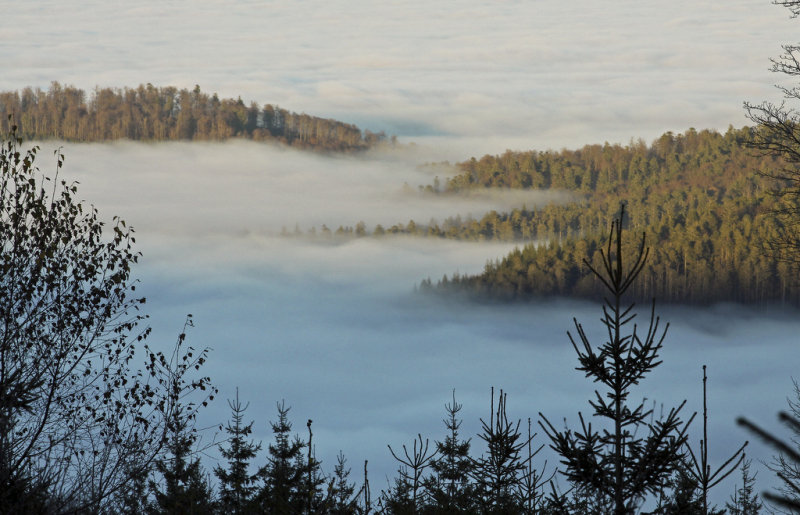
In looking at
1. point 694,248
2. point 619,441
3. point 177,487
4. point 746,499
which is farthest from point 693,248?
point 619,441

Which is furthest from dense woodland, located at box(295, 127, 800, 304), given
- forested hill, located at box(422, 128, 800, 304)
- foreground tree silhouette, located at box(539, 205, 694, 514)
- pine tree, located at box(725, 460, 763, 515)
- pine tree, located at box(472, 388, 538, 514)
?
foreground tree silhouette, located at box(539, 205, 694, 514)

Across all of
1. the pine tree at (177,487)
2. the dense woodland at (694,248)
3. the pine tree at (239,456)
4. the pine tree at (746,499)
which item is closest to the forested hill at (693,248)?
the dense woodland at (694,248)

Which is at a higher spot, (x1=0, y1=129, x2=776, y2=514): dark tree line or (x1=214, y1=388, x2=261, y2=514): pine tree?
(x1=0, y1=129, x2=776, y2=514): dark tree line

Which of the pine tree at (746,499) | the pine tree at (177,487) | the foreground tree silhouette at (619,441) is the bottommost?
the pine tree at (746,499)

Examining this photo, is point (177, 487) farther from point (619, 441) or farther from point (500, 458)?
point (619, 441)

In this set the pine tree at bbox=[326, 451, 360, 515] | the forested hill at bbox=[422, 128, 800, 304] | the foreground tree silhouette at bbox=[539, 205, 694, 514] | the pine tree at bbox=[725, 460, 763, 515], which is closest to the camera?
the foreground tree silhouette at bbox=[539, 205, 694, 514]

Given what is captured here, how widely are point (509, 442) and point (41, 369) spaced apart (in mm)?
7904

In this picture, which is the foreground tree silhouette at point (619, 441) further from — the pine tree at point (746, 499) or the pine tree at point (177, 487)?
the pine tree at point (746, 499)

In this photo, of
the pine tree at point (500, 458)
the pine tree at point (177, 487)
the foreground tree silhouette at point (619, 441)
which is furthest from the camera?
the pine tree at point (177, 487)

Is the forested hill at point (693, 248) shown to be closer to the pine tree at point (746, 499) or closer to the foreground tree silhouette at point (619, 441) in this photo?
the pine tree at point (746, 499)

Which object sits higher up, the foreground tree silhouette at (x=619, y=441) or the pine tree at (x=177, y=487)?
the foreground tree silhouette at (x=619, y=441)

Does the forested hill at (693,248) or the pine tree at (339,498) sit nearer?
the pine tree at (339,498)

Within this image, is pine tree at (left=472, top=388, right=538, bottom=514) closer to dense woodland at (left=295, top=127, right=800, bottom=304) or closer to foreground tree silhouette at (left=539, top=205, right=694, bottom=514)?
foreground tree silhouette at (left=539, top=205, right=694, bottom=514)

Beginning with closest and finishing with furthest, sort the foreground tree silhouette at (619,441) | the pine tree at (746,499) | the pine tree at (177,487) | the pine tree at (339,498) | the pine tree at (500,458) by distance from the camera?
the foreground tree silhouette at (619,441), the pine tree at (339,498), the pine tree at (500,458), the pine tree at (177,487), the pine tree at (746,499)
